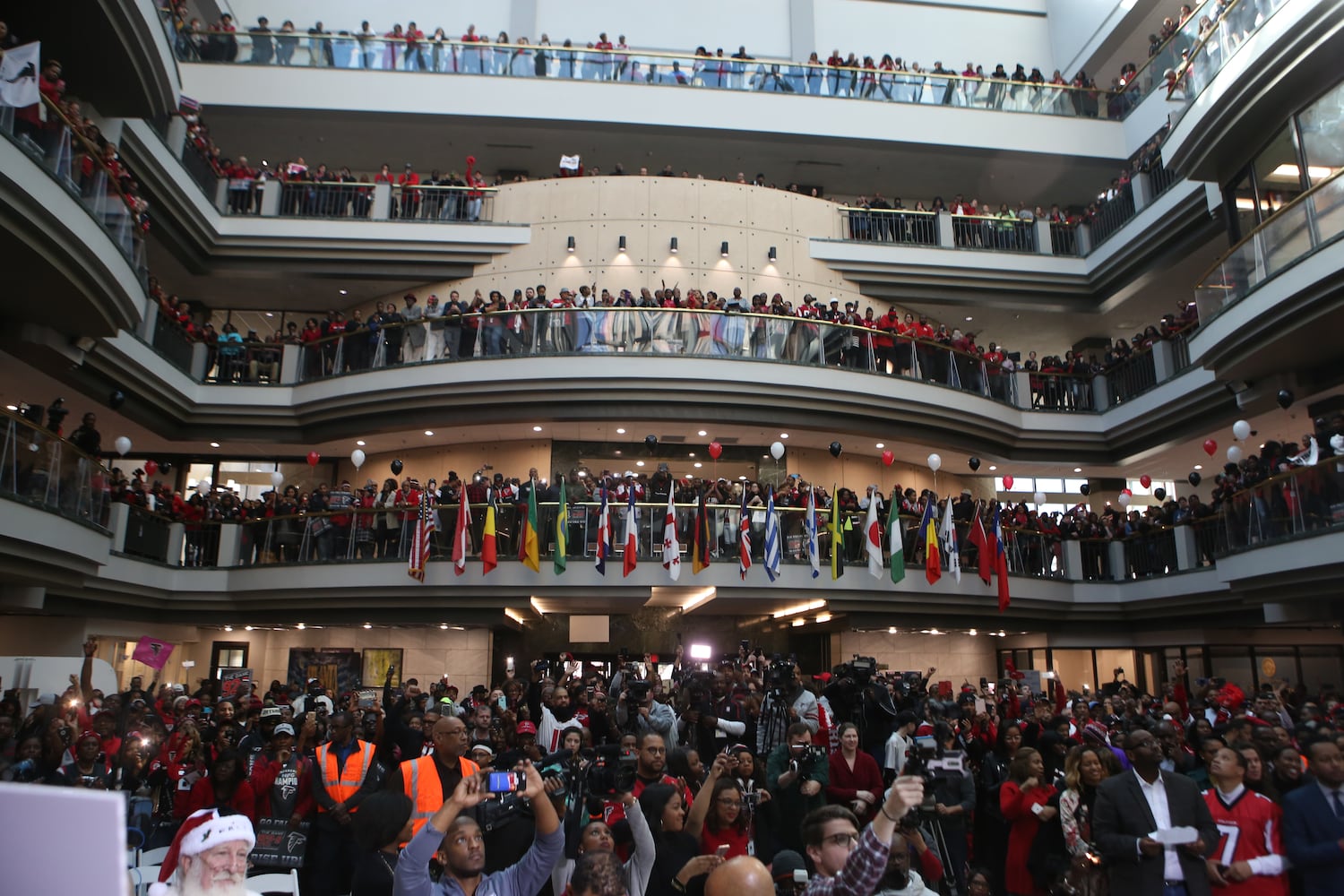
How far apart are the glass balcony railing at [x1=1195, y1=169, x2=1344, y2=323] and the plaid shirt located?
13.7 m

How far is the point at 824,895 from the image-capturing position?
3.77 metres

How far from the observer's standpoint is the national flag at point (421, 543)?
18.3 m

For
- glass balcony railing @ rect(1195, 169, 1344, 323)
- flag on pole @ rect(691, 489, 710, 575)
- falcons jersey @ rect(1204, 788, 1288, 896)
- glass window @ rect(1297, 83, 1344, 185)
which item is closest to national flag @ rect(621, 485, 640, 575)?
flag on pole @ rect(691, 489, 710, 575)

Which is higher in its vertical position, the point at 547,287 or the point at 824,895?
the point at 547,287

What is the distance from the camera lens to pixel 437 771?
611 cm

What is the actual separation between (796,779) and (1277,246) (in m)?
12.6

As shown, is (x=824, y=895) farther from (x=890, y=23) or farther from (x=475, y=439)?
(x=890, y=23)

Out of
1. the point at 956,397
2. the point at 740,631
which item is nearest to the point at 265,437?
the point at 740,631

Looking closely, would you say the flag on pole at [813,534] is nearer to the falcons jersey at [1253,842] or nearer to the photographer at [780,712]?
the photographer at [780,712]

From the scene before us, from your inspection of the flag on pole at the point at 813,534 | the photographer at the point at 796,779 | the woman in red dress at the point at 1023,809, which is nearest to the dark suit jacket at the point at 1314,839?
the woman in red dress at the point at 1023,809

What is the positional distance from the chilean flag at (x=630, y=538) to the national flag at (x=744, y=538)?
1.99m

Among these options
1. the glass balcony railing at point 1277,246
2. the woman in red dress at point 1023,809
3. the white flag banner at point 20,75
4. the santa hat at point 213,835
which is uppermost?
the white flag banner at point 20,75

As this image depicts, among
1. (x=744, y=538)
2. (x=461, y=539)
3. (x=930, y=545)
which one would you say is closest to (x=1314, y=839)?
(x=744, y=538)

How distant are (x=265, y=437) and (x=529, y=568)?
29.1 ft
